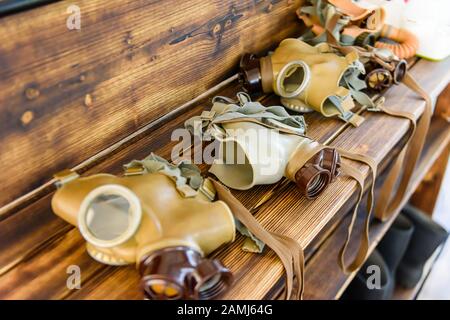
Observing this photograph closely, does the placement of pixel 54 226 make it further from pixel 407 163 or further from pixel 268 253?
pixel 407 163

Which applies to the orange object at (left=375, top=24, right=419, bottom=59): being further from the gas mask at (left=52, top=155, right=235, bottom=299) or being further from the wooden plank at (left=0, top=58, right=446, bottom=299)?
the gas mask at (left=52, top=155, right=235, bottom=299)

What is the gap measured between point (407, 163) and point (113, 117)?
0.70 m

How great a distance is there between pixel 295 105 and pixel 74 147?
1.28ft

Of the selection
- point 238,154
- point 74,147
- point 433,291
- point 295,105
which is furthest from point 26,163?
point 433,291

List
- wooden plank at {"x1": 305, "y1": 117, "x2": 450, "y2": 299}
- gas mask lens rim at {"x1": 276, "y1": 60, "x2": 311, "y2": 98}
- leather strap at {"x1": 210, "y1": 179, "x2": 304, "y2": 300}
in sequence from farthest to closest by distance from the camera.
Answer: wooden plank at {"x1": 305, "y1": 117, "x2": 450, "y2": 299} → gas mask lens rim at {"x1": 276, "y1": 60, "x2": 311, "y2": 98} → leather strap at {"x1": 210, "y1": 179, "x2": 304, "y2": 300}

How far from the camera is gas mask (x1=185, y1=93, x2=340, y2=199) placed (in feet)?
2.03

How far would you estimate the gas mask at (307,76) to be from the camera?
2.50ft

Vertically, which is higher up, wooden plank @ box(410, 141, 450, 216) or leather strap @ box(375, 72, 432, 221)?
leather strap @ box(375, 72, 432, 221)

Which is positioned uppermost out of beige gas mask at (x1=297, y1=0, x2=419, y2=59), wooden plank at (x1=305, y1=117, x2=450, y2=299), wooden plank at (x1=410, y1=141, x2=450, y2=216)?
beige gas mask at (x1=297, y1=0, x2=419, y2=59)

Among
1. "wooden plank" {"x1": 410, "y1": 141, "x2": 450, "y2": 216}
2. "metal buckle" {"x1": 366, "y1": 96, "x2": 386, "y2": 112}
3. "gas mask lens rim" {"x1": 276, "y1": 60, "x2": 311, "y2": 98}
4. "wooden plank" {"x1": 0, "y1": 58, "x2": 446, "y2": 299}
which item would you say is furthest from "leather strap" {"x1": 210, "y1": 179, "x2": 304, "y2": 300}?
"wooden plank" {"x1": 410, "y1": 141, "x2": 450, "y2": 216}

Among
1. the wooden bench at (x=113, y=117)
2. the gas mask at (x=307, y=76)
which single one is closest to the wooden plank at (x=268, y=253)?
the wooden bench at (x=113, y=117)

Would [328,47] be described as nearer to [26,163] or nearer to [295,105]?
[295,105]

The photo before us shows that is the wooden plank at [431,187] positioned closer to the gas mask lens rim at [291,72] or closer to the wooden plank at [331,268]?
the wooden plank at [331,268]

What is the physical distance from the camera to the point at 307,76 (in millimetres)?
761
